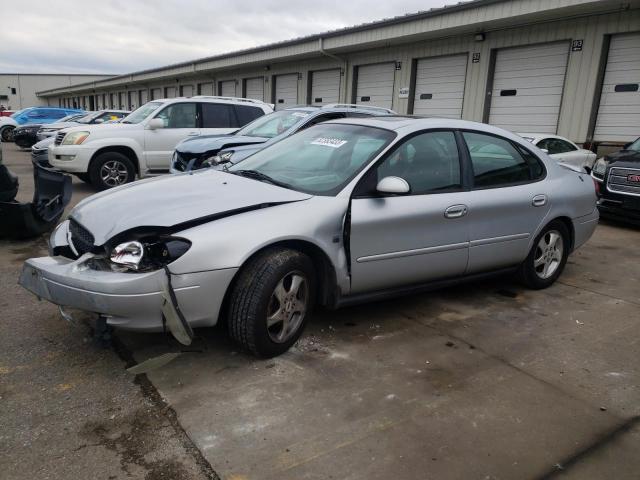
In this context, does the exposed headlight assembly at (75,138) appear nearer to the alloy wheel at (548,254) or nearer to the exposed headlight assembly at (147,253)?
the exposed headlight assembly at (147,253)

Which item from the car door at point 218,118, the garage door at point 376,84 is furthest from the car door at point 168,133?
the garage door at point 376,84

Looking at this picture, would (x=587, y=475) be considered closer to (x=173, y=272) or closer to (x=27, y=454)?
(x=173, y=272)

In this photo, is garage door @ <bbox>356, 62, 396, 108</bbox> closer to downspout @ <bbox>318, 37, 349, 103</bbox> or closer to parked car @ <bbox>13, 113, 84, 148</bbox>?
downspout @ <bbox>318, 37, 349, 103</bbox>

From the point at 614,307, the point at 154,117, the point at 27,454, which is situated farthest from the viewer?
the point at 154,117

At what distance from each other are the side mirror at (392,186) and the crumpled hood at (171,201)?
0.51m

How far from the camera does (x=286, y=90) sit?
21625 millimetres

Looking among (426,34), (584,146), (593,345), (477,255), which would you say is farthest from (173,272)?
(426,34)

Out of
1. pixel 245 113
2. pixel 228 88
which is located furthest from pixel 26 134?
pixel 245 113

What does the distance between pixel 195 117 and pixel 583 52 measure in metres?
8.96

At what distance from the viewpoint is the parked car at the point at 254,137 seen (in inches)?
297

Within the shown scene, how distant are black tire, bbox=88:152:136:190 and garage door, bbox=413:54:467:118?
30.6 ft

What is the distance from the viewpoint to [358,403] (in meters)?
2.91

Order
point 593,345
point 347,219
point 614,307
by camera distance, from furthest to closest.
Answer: point 614,307 < point 593,345 < point 347,219

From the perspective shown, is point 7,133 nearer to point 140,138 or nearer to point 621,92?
point 140,138
